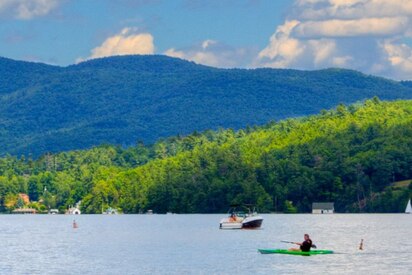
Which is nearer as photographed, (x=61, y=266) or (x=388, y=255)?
(x=61, y=266)

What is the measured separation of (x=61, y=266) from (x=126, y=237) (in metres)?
48.6

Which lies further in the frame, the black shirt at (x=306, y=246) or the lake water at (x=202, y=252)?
the black shirt at (x=306, y=246)

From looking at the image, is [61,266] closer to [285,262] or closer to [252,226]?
[285,262]

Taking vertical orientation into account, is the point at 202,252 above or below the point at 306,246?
below

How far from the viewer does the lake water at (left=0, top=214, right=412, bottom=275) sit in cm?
8975

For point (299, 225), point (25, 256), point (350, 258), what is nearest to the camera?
point (350, 258)

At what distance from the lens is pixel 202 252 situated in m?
109

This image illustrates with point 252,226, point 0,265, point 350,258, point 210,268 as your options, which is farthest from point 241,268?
point 252,226

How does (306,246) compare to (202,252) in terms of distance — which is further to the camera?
(202,252)

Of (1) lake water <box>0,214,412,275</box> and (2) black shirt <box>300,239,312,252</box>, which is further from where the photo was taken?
(2) black shirt <box>300,239,312,252</box>

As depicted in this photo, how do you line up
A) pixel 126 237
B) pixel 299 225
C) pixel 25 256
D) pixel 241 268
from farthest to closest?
pixel 299 225 < pixel 126 237 < pixel 25 256 < pixel 241 268

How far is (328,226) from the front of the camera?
167 m

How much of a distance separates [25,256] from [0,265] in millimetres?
11575

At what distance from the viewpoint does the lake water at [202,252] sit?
294ft
